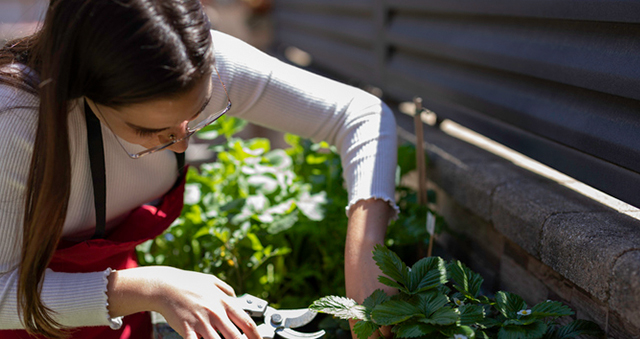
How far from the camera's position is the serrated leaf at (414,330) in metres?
0.95

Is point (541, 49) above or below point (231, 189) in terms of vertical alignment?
above

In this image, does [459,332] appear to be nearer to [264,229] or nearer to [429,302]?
[429,302]

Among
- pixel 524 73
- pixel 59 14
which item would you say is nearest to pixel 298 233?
pixel 524 73

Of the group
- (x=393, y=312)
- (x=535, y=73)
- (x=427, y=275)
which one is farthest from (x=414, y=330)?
(x=535, y=73)

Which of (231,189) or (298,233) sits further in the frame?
(231,189)

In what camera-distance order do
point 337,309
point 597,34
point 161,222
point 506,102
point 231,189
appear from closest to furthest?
point 337,309, point 597,34, point 161,222, point 506,102, point 231,189

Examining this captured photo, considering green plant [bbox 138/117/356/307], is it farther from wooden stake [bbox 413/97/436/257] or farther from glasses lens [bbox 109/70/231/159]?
glasses lens [bbox 109/70/231/159]

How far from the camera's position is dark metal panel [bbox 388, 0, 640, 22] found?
1168 millimetres

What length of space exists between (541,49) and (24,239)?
1.34 m

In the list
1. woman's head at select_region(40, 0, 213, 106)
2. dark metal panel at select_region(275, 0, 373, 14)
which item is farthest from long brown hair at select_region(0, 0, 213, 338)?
dark metal panel at select_region(275, 0, 373, 14)

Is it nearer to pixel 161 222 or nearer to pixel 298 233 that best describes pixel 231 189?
pixel 298 233

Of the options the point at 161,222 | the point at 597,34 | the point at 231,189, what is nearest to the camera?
the point at 597,34

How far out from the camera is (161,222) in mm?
1396

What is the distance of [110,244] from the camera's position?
1245 millimetres
